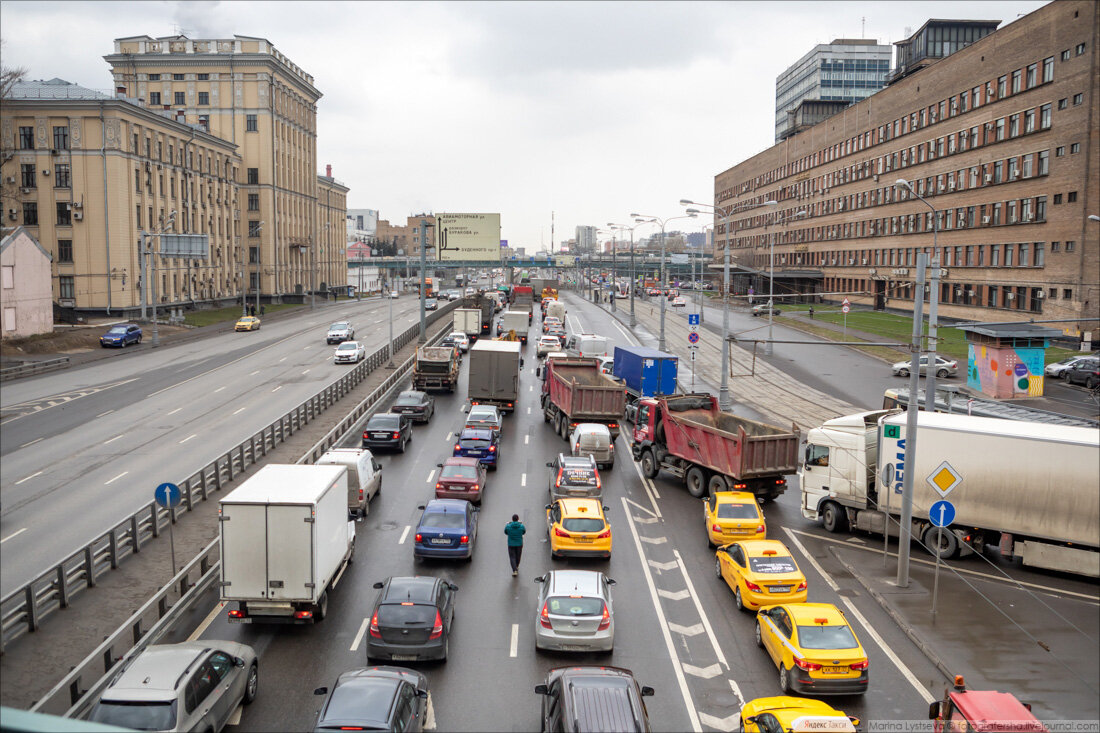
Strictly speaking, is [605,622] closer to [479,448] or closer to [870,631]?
[870,631]

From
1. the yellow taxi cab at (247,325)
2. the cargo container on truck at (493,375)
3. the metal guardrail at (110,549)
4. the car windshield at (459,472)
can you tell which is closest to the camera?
the metal guardrail at (110,549)

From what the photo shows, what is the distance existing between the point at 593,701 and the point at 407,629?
15.1 ft

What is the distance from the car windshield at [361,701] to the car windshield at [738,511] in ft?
A: 41.5

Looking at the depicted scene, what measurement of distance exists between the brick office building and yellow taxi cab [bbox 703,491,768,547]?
18346 millimetres

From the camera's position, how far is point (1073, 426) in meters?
20.6

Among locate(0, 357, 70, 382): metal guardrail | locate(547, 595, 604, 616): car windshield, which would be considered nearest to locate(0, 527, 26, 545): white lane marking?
locate(547, 595, 604, 616): car windshield

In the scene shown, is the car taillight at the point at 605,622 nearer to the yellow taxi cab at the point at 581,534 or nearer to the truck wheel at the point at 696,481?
the yellow taxi cab at the point at 581,534

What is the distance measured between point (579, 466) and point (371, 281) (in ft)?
535

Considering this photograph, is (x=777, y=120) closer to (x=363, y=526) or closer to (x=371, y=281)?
(x=371, y=281)

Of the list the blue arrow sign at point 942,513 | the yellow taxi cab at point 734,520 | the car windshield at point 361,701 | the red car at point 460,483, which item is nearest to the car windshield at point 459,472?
the red car at point 460,483

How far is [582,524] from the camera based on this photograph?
859 inches

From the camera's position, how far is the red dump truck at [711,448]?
26.1 m

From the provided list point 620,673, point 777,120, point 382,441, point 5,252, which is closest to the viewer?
point 620,673

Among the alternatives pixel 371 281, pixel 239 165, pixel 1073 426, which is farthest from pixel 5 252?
pixel 371 281
